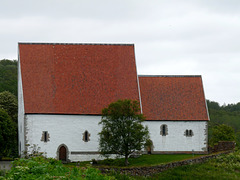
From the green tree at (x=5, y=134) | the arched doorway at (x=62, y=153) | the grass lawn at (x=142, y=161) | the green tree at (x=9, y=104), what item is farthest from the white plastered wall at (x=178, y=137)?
the green tree at (x=9, y=104)

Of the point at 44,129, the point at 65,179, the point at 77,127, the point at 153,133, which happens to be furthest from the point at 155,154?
the point at 65,179

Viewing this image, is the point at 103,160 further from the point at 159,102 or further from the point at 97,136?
the point at 159,102

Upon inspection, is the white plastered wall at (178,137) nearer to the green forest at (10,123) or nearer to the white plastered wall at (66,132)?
the white plastered wall at (66,132)

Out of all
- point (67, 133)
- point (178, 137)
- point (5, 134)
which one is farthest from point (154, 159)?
point (5, 134)

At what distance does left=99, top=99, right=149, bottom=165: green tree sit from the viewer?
1180 inches

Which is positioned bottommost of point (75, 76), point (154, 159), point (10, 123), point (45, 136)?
point (154, 159)

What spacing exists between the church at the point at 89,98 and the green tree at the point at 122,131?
417 centimetres

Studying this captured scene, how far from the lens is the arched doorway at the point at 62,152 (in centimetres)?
3391

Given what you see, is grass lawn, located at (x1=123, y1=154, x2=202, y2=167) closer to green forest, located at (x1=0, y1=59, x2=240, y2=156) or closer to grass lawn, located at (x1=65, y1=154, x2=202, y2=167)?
grass lawn, located at (x1=65, y1=154, x2=202, y2=167)

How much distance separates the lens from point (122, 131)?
3005 cm

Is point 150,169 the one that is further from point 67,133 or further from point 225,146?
point 67,133

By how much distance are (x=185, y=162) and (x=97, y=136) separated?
374 inches

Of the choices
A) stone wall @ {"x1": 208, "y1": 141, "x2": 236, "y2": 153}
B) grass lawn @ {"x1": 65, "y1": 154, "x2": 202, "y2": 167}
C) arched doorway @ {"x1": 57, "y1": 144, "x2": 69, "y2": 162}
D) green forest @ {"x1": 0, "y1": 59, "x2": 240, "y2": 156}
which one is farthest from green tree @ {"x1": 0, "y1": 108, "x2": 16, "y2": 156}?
stone wall @ {"x1": 208, "y1": 141, "x2": 236, "y2": 153}

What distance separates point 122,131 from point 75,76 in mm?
8281
